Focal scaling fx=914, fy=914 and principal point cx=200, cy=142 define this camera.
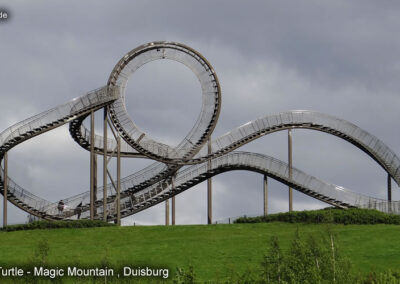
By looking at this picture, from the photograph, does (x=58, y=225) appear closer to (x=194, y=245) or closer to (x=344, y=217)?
(x=194, y=245)

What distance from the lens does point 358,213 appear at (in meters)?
58.0

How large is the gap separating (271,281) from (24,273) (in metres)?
9.13

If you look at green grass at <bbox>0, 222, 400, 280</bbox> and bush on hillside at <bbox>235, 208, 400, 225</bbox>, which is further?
bush on hillside at <bbox>235, 208, 400, 225</bbox>

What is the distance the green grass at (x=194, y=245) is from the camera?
4309cm

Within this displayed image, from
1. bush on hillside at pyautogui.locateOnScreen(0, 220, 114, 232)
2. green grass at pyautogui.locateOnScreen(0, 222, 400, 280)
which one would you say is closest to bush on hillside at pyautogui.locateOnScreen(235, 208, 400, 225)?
green grass at pyautogui.locateOnScreen(0, 222, 400, 280)

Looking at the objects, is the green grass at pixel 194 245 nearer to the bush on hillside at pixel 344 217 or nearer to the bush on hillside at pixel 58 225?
the bush on hillside at pixel 344 217

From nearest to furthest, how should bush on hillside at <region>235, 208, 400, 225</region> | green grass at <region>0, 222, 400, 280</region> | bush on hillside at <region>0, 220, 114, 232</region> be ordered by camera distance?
green grass at <region>0, 222, 400, 280</region>
bush on hillside at <region>0, 220, 114, 232</region>
bush on hillside at <region>235, 208, 400, 225</region>

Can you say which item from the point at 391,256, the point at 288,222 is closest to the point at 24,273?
the point at 391,256

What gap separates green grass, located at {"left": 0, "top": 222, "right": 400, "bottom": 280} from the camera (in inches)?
1697

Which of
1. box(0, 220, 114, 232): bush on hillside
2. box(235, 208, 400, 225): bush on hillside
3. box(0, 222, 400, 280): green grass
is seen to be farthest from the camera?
box(235, 208, 400, 225): bush on hillside

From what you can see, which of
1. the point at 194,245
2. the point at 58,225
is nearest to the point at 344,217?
the point at 194,245

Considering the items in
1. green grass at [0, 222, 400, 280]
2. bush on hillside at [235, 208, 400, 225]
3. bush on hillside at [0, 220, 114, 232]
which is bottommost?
green grass at [0, 222, 400, 280]

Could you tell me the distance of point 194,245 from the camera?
4738cm

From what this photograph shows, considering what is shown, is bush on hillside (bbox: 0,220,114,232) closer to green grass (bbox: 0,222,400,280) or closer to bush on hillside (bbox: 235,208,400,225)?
green grass (bbox: 0,222,400,280)
